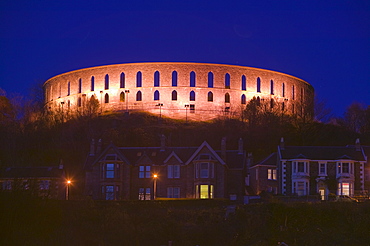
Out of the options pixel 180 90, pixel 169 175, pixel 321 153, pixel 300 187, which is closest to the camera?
pixel 300 187

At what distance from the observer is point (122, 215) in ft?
140

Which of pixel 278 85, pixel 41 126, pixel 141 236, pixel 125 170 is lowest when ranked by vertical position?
pixel 141 236

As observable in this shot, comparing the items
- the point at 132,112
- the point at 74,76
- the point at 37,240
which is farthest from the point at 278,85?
the point at 37,240

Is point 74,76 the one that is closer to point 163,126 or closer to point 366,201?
point 163,126

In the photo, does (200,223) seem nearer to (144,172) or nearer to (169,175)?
(169,175)

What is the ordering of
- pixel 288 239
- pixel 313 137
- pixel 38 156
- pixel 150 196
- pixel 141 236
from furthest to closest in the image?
pixel 313 137 < pixel 38 156 < pixel 150 196 < pixel 141 236 < pixel 288 239

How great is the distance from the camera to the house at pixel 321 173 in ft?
167

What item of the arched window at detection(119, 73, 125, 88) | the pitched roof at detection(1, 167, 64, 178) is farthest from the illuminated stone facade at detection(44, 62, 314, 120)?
the pitched roof at detection(1, 167, 64, 178)

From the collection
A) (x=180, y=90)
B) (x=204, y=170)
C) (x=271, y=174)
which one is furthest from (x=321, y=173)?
(x=180, y=90)

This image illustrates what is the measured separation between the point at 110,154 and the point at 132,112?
41.0 meters

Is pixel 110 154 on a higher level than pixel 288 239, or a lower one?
higher

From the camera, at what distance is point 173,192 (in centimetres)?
5400

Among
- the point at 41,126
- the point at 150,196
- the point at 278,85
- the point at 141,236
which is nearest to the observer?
the point at 141,236

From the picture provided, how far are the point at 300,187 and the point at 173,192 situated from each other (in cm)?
947
